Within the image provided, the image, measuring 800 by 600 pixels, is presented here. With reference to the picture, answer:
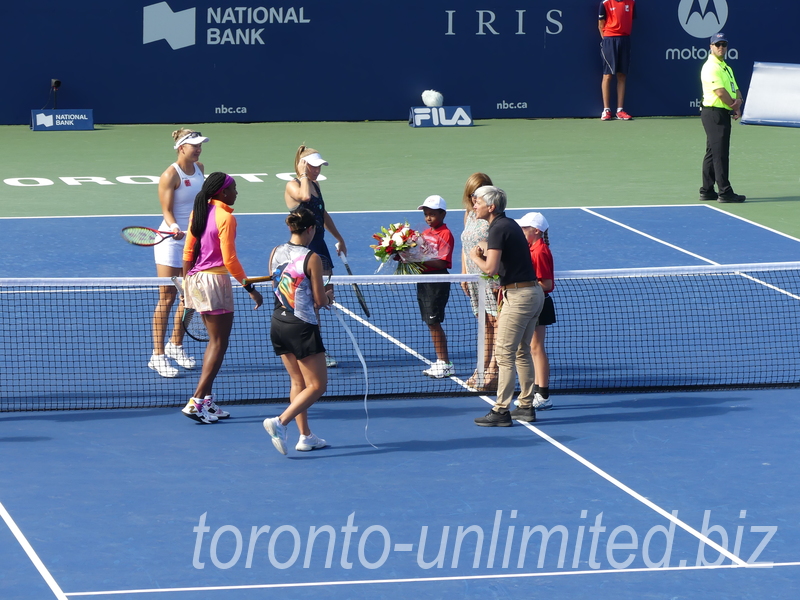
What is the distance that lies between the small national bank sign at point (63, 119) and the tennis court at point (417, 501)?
15.2 meters

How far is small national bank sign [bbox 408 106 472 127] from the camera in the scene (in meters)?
24.7

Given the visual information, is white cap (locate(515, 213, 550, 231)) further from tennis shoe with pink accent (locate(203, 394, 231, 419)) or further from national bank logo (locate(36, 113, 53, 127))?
national bank logo (locate(36, 113, 53, 127))

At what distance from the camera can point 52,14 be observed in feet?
Result: 76.6

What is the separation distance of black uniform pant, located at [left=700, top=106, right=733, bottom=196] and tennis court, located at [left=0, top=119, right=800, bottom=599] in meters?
7.34

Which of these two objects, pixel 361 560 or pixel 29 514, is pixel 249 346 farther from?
pixel 361 560

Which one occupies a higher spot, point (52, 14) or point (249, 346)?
point (52, 14)

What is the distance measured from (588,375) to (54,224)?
8271mm

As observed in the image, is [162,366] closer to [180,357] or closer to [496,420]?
[180,357]

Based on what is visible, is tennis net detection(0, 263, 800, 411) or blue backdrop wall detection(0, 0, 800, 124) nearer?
tennis net detection(0, 263, 800, 411)

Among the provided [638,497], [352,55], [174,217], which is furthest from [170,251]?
[352,55]

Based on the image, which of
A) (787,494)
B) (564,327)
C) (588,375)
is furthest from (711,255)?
(787,494)

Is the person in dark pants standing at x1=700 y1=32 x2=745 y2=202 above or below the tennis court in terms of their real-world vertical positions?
above

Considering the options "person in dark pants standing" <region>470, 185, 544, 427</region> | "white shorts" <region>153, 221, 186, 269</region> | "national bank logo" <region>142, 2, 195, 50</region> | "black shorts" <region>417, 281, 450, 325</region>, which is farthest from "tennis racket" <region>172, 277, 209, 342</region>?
"national bank logo" <region>142, 2, 195, 50</region>

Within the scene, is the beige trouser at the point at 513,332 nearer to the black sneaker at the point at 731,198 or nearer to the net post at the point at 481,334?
the net post at the point at 481,334
